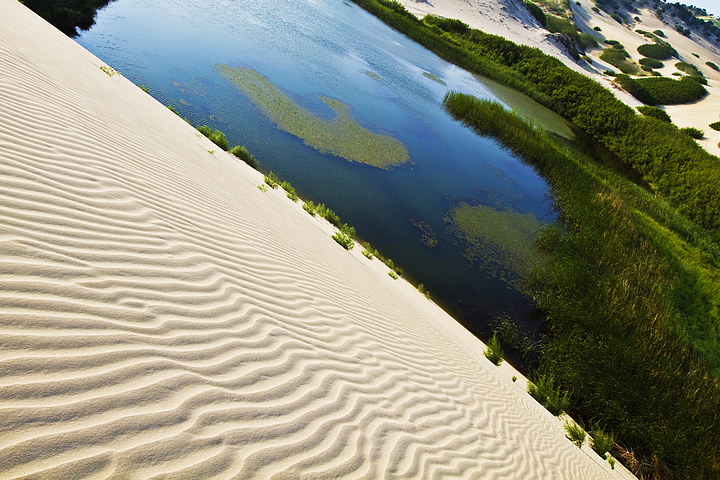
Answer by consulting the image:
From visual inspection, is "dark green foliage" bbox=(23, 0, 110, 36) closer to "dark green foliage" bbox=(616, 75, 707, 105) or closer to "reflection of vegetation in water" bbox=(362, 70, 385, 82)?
"reflection of vegetation in water" bbox=(362, 70, 385, 82)

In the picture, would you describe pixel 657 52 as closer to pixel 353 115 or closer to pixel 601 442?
pixel 353 115

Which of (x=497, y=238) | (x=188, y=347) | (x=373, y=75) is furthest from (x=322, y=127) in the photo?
(x=188, y=347)

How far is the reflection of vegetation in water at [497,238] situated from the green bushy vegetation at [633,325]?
0.59 metres

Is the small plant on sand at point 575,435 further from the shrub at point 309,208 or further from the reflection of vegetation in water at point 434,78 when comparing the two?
the reflection of vegetation in water at point 434,78

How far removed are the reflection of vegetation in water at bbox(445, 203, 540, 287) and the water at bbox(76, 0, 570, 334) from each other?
0.37 metres

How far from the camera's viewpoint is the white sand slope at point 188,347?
1.61 meters

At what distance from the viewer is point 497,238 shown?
1037 centimetres

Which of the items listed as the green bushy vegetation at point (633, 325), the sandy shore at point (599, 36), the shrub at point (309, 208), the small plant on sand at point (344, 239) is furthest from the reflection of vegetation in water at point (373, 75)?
the sandy shore at point (599, 36)

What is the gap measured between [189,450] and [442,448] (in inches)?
79.1

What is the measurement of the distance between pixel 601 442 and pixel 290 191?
7610mm

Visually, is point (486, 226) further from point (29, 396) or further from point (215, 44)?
point (215, 44)

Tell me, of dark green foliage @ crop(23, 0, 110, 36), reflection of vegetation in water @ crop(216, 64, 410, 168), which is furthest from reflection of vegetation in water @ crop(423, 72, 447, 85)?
dark green foliage @ crop(23, 0, 110, 36)

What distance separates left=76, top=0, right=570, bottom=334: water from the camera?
8.85 metres

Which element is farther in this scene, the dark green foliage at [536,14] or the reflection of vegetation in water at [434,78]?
the dark green foliage at [536,14]
